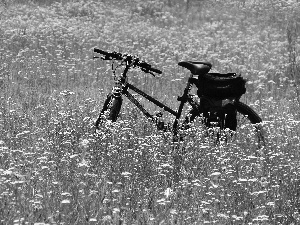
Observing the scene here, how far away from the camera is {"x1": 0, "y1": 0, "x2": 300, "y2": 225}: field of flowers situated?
466 centimetres

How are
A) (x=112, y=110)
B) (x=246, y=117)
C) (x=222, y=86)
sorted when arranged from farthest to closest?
1. (x=246, y=117)
2. (x=222, y=86)
3. (x=112, y=110)

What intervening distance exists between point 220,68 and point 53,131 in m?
8.03

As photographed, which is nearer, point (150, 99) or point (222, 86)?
point (222, 86)

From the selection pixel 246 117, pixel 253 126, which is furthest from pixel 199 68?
pixel 253 126

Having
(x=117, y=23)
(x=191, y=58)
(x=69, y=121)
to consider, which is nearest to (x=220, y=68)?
(x=191, y=58)

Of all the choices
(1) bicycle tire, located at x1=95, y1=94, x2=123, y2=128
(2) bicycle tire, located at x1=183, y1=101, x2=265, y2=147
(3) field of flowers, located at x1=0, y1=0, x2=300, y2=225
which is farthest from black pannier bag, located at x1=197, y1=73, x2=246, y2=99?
(1) bicycle tire, located at x1=95, y1=94, x2=123, y2=128

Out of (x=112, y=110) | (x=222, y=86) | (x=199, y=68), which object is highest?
(x=199, y=68)

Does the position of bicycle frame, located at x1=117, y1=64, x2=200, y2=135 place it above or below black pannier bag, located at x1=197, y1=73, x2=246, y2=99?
below

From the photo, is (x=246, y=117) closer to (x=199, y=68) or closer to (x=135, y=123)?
(x=199, y=68)

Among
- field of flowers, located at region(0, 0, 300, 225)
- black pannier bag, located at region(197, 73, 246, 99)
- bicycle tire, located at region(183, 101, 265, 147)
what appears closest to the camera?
field of flowers, located at region(0, 0, 300, 225)

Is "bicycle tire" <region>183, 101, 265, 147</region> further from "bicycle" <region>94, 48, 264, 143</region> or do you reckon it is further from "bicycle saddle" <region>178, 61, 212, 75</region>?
"bicycle saddle" <region>178, 61, 212, 75</region>

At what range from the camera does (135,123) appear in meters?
7.41

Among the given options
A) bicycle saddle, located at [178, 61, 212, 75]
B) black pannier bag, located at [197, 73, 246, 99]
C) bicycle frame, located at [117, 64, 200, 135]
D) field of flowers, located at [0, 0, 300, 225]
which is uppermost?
bicycle saddle, located at [178, 61, 212, 75]

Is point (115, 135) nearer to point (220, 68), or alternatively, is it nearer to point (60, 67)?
point (60, 67)
